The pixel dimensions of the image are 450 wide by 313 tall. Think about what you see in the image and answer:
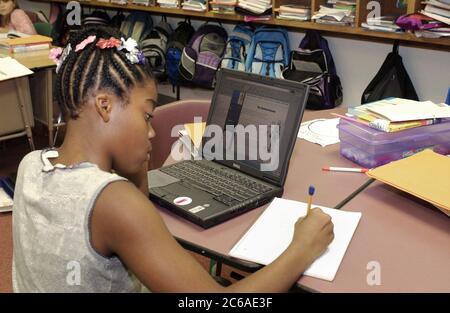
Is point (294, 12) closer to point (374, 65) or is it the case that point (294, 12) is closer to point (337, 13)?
point (337, 13)

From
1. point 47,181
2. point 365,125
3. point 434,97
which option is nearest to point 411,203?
point 365,125

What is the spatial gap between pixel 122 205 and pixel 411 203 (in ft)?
2.48

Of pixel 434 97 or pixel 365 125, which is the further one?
pixel 434 97

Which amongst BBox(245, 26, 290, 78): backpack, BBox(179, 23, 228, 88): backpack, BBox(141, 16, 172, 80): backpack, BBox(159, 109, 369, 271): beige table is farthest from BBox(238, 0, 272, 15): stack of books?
BBox(159, 109, 369, 271): beige table

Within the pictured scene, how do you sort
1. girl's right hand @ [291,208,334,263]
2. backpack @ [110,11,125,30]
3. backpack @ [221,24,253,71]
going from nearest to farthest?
girl's right hand @ [291,208,334,263], backpack @ [221,24,253,71], backpack @ [110,11,125,30]

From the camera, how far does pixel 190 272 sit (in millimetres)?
845

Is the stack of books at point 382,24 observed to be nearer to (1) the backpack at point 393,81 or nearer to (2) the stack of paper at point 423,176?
(1) the backpack at point 393,81

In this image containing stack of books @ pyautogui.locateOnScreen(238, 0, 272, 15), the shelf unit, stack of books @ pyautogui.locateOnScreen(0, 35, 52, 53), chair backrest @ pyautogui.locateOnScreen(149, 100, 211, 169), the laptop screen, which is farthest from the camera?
stack of books @ pyautogui.locateOnScreen(238, 0, 272, 15)

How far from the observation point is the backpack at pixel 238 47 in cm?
386

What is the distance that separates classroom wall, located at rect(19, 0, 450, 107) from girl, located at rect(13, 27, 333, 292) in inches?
92.1

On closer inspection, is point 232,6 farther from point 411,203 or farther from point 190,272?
point 190,272

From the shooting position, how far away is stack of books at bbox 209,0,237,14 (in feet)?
11.9

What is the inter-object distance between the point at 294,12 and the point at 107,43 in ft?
8.46

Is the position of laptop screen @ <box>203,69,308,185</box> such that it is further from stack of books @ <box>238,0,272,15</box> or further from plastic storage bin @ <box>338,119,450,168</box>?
stack of books @ <box>238,0,272,15</box>
